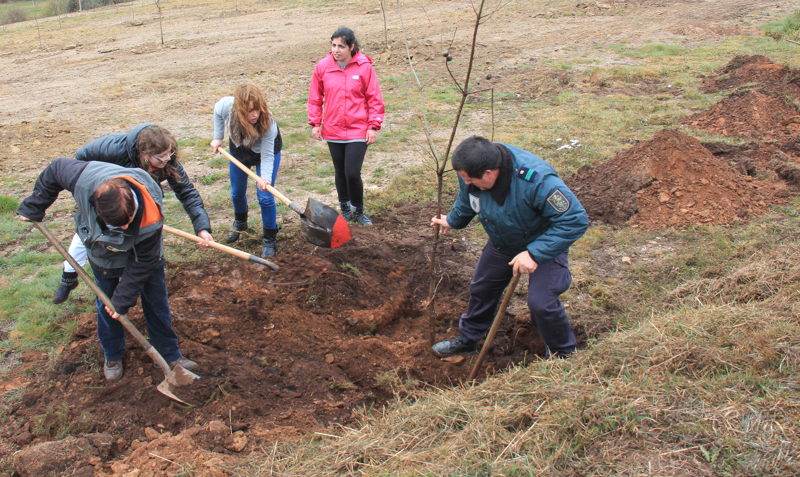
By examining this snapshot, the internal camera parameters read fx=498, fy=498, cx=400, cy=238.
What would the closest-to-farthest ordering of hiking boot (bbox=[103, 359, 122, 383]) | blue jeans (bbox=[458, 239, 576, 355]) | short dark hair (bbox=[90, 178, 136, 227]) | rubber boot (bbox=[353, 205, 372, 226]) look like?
short dark hair (bbox=[90, 178, 136, 227])
blue jeans (bbox=[458, 239, 576, 355])
hiking boot (bbox=[103, 359, 122, 383])
rubber boot (bbox=[353, 205, 372, 226])

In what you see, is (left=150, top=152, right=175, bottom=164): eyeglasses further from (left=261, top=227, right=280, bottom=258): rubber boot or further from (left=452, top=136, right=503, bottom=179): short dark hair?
(left=452, top=136, right=503, bottom=179): short dark hair

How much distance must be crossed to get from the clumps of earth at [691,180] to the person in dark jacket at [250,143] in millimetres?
3396

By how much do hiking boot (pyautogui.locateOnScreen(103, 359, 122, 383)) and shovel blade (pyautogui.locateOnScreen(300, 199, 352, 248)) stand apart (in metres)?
1.77

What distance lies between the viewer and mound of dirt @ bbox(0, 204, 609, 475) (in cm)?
280

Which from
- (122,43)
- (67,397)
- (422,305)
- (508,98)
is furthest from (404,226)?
(122,43)

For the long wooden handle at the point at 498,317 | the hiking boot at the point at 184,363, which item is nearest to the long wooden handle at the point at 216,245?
the hiking boot at the point at 184,363

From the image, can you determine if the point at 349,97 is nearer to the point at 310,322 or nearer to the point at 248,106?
the point at 248,106

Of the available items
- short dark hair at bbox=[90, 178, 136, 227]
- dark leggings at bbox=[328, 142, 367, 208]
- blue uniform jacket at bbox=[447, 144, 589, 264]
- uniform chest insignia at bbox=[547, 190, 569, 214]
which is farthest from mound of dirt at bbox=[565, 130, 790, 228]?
short dark hair at bbox=[90, 178, 136, 227]

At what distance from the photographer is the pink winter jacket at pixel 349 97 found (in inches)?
187

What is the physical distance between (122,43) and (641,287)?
62.2 feet

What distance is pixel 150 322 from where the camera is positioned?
312cm

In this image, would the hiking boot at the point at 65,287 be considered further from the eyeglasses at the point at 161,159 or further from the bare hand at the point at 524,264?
the bare hand at the point at 524,264

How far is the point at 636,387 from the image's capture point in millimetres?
2348

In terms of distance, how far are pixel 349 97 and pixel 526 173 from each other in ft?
8.27
